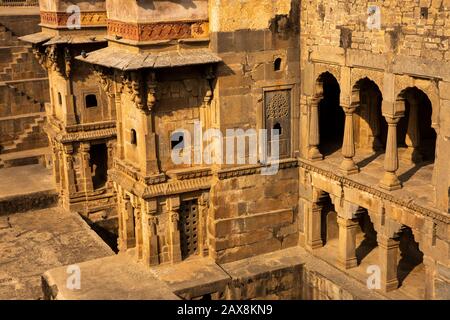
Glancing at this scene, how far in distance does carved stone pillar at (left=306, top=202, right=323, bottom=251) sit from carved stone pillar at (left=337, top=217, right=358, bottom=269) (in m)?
0.97

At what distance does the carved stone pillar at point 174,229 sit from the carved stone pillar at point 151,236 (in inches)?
12.6

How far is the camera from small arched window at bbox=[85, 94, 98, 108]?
19500 mm

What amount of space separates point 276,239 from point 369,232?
2617mm

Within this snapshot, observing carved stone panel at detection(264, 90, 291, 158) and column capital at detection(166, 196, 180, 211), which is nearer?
column capital at detection(166, 196, 180, 211)

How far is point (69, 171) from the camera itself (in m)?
19.9

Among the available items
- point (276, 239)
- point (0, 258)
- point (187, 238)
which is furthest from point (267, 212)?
point (0, 258)

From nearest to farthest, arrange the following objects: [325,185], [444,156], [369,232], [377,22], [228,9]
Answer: [444,156]
[377,22]
[228,9]
[325,185]
[369,232]

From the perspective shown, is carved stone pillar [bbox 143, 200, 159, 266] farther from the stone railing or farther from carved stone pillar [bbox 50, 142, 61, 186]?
the stone railing

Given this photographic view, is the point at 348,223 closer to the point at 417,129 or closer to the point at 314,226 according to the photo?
the point at 314,226

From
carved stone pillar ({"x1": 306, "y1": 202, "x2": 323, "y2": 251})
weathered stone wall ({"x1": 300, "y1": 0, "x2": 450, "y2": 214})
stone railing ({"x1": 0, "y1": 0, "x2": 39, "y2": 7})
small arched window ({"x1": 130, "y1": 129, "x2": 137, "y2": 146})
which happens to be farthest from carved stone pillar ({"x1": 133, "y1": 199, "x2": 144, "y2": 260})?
stone railing ({"x1": 0, "y1": 0, "x2": 39, "y2": 7})

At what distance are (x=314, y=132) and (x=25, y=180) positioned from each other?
11517 millimetres

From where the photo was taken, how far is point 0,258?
1680 centimetres

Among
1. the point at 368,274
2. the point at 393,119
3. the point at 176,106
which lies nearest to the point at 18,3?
the point at 176,106
